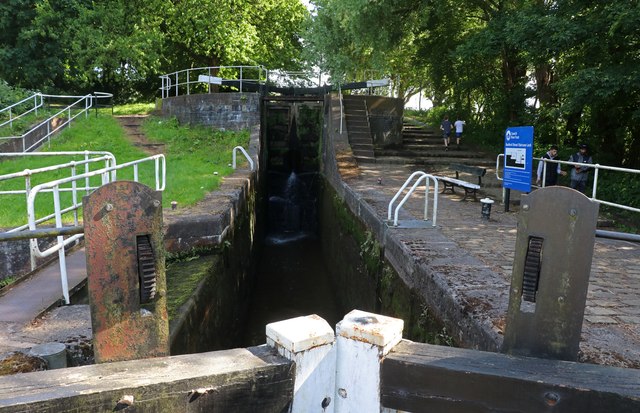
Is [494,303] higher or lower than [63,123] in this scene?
lower

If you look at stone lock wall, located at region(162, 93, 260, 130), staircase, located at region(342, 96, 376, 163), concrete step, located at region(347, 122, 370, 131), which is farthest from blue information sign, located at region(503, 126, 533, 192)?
stone lock wall, located at region(162, 93, 260, 130)

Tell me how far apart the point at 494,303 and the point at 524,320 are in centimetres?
183

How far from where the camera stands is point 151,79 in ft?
93.5

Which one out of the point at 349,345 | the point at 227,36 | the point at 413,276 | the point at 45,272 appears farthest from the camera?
the point at 227,36

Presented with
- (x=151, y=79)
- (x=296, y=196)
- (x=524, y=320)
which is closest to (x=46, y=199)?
(x=524, y=320)

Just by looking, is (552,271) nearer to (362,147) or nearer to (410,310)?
(410,310)

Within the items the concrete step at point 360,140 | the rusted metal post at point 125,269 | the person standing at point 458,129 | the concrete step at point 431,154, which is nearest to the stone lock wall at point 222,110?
the concrete step at point 360,140

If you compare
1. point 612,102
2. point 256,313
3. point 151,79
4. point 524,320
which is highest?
point 151,79

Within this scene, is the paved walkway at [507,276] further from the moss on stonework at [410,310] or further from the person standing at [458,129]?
the person standing at [458,129]

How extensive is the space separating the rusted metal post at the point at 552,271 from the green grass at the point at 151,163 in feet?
21.2

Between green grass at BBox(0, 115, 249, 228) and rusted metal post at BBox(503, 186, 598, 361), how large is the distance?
6466 mm

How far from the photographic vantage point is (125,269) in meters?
2.47

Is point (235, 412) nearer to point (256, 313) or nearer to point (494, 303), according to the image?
point (494, 303)

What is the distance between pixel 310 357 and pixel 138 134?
1774 centimetres
